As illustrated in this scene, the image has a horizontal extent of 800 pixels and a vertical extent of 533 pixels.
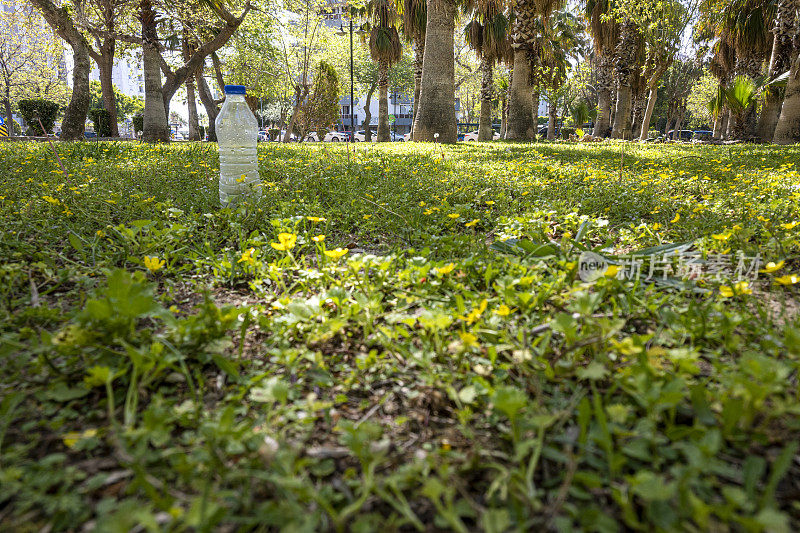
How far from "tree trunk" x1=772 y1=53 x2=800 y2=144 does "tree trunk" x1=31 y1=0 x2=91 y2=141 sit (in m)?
19.4

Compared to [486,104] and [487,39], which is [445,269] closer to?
[486,104]

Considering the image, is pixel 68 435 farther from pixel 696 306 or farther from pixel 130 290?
pixel 696 306

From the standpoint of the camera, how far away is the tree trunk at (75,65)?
1131 cm

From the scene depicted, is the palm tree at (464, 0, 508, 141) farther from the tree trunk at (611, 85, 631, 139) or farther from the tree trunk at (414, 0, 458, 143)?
the tree trunk at (611, 85, 631, 139)

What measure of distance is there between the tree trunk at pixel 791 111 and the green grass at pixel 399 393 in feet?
45.7

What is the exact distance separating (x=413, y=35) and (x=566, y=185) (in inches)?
677

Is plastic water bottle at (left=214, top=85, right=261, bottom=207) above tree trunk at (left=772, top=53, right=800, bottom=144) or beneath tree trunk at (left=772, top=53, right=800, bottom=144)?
beneath

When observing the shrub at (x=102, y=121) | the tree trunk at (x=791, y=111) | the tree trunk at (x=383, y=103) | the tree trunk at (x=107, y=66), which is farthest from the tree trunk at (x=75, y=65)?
the tree trunk at (x=791, y=111)

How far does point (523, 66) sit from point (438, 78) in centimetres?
389

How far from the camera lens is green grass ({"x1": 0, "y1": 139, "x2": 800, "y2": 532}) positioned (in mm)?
933

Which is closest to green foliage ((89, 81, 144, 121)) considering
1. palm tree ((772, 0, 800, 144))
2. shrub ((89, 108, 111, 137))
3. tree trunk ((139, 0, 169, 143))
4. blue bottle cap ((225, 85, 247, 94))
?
shrub ((89, 108, 111, 137))

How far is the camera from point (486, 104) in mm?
19312

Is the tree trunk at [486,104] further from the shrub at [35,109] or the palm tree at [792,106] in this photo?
the shrub at [35,109]

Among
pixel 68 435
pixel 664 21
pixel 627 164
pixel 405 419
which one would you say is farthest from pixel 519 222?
pixel 664 21
